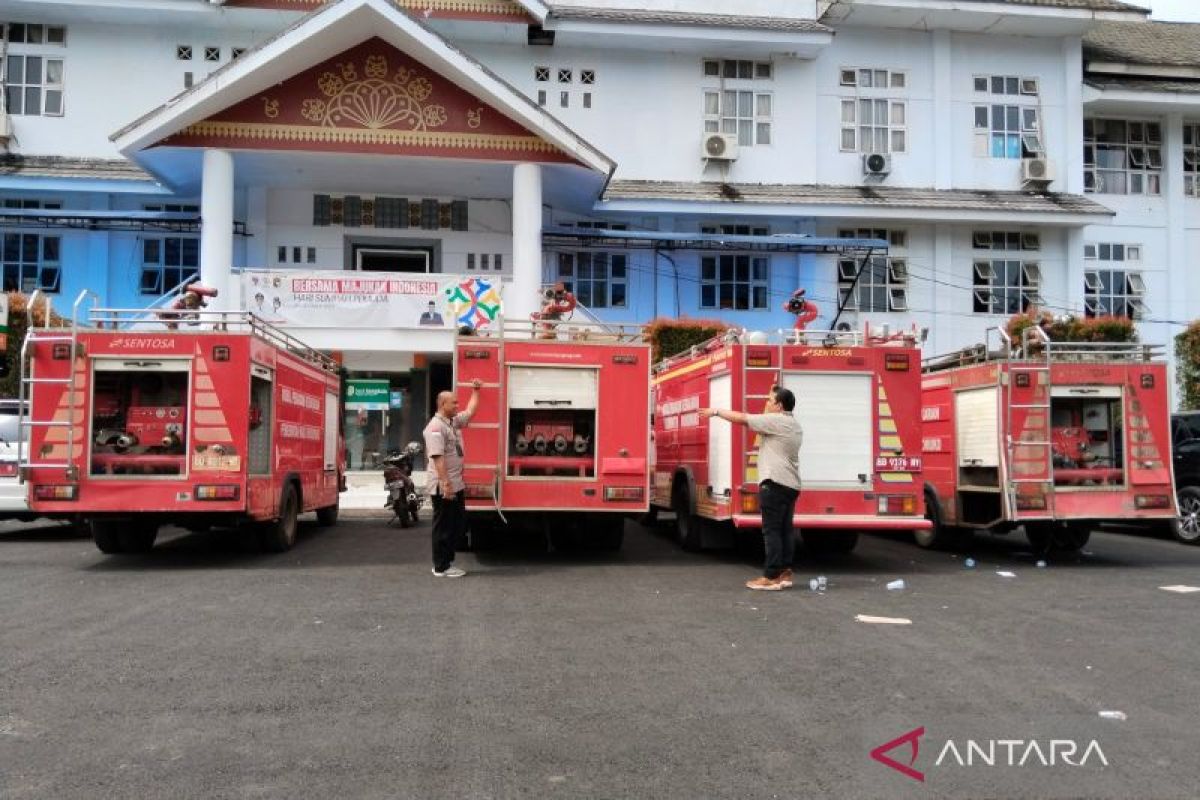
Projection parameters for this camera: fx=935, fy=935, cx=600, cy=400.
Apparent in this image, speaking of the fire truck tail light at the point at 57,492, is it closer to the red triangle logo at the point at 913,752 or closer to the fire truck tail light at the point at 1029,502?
the red triangle logo at the point at 913,752

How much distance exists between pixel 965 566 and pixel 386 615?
677 cm

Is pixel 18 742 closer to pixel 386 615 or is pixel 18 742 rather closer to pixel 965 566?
pixel 386 615

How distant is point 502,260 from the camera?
22.1 metres

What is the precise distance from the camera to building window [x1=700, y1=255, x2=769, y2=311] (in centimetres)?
2334

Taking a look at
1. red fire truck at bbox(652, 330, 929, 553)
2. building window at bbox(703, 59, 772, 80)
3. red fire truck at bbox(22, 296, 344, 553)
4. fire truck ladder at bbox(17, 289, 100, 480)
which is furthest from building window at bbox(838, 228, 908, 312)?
fire truck ladder at bbox(17, 289, 100, 480)

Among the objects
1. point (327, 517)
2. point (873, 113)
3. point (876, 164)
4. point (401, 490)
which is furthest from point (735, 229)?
point (327, 517)

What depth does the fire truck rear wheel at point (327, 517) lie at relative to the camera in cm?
1465

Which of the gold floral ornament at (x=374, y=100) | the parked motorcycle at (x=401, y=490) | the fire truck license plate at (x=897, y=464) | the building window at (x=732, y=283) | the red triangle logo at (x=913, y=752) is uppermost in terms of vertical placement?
the gold floral ornament at (x=374, y=100)

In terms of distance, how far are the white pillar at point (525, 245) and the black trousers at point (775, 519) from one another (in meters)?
11.4

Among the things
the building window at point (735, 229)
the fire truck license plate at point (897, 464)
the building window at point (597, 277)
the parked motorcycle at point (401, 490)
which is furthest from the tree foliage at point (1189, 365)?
the parked motorcycle at point (401, 490)

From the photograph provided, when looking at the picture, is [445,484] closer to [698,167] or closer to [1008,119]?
[698,167]

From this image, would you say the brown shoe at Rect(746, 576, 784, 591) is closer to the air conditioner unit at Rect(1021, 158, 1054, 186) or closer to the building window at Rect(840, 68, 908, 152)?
the building window at Rect(840, 68, 908, 152)

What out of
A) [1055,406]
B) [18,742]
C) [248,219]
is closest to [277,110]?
[248,219]

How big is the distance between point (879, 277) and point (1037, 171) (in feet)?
16.4
